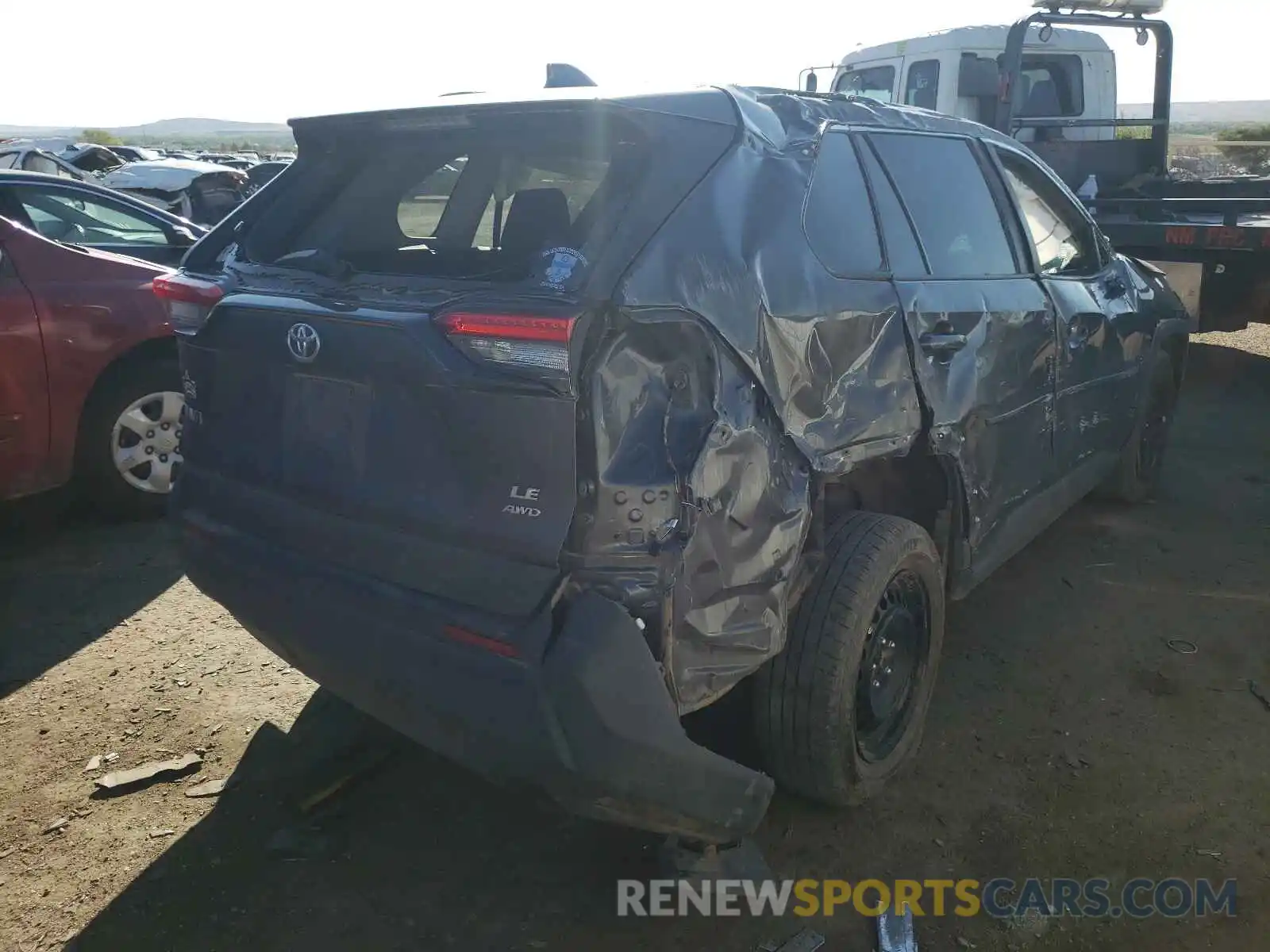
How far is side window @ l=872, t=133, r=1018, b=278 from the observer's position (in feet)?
10.0

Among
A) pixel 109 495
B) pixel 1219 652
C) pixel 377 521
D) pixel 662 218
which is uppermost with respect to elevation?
pixel 662 218

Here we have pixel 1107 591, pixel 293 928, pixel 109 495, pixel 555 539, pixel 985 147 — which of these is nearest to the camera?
pixel 555 539

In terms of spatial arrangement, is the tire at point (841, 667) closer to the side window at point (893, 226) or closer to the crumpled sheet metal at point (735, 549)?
the crumpled sheet metal at point (735, 549)

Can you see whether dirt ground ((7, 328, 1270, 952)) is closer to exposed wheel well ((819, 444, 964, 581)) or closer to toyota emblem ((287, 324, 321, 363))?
exposed wheel well ((819, 444, 964, 581))

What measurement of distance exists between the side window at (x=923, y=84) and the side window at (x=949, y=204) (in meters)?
5.70

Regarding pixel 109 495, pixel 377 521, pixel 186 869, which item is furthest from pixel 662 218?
pixel 109 495

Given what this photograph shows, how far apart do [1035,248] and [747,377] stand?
6.59ft

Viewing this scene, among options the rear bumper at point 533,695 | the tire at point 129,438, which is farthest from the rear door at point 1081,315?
the tire at point 129,438

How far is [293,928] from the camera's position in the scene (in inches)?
96.0

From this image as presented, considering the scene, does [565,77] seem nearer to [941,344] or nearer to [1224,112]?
[941,344]

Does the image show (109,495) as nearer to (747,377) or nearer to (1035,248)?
(747,377)

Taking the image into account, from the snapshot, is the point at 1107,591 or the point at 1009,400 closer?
the point at 1009,400

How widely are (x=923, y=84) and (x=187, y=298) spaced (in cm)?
766

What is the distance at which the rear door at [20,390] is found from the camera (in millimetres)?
4246
